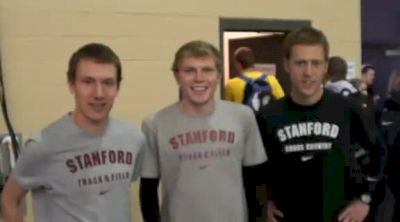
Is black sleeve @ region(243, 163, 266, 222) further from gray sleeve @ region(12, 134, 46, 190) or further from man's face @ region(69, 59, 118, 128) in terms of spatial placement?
gray sleeve @ region(12, 134, 46, 190)

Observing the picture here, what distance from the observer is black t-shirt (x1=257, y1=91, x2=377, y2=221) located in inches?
109

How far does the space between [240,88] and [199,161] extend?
277 centimetres

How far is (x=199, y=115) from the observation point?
2732 millimetres

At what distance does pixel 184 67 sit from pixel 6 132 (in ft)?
6.47

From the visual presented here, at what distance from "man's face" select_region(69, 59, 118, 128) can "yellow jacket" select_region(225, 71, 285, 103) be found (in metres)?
2.94

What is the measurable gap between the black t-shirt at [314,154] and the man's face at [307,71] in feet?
0.16

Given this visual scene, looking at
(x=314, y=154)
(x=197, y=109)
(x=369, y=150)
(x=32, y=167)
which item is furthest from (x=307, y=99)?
(x=32, y=167)

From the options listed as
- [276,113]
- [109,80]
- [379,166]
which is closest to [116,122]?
[109,80]

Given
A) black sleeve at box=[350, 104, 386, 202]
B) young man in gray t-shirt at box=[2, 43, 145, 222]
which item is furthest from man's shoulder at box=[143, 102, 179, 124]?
black sleeve at box=[350, 104, 386, 202]

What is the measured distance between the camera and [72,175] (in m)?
2.44

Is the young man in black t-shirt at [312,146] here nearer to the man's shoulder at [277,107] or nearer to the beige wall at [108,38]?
the man's shoulder at [277,107]

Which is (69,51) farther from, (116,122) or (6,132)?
(116,122)

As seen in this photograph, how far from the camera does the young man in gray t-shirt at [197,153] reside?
266 centimetres

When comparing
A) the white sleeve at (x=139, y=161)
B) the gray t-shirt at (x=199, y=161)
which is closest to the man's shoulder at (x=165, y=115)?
A: the gray t-shirt at (x=199, y=161)
